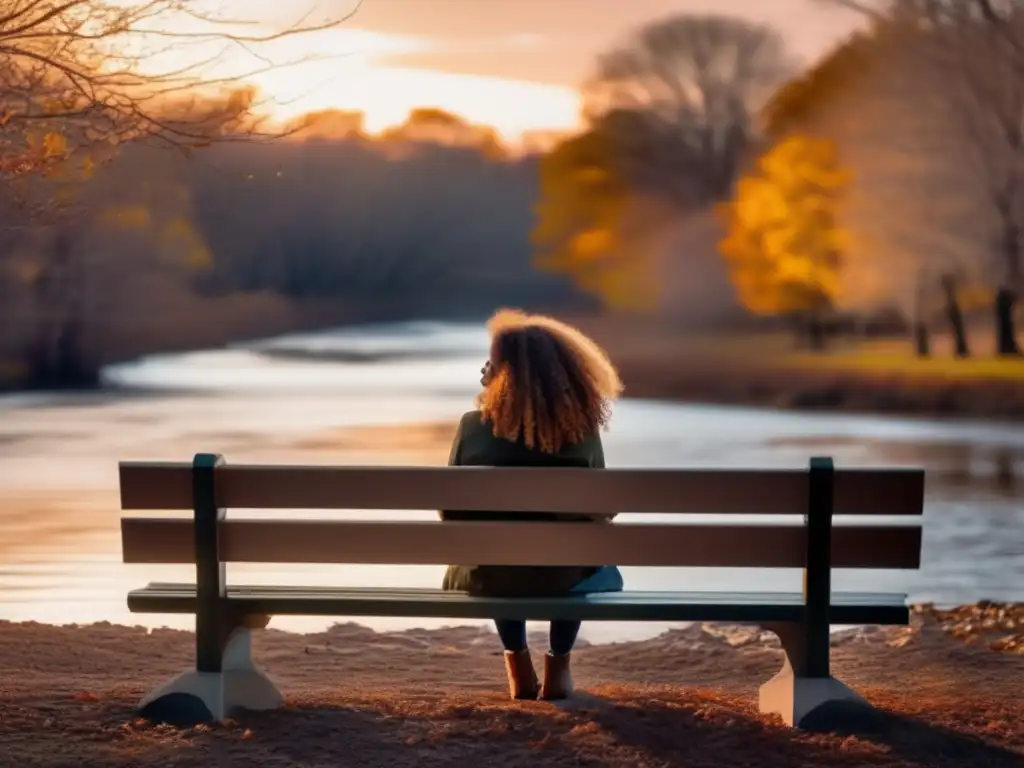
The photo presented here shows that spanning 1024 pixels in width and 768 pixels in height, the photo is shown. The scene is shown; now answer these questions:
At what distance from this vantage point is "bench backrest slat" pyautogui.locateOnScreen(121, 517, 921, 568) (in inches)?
205

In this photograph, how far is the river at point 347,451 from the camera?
10.7 meters

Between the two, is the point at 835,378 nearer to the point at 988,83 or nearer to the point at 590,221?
the point at 988,83

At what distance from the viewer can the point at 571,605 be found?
5.27m

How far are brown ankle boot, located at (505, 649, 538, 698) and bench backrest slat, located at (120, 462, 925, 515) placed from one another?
29.6 inches

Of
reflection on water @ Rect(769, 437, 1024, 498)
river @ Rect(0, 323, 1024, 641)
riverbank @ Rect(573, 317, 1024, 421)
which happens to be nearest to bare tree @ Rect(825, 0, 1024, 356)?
riverbank @ Rect(573, 317, 1024, 421)

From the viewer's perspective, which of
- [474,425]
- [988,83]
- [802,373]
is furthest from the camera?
[802,373]

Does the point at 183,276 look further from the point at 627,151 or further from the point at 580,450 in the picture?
the point at 580,450

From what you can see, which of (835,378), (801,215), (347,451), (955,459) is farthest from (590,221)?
(955,459)

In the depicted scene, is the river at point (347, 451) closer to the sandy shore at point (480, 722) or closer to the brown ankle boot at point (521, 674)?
the sandy shore at point (480, 722)

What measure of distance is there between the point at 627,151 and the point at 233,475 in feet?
163

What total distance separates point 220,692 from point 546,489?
1237mm

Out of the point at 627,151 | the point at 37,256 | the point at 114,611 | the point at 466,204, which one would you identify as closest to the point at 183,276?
the point at 627,151

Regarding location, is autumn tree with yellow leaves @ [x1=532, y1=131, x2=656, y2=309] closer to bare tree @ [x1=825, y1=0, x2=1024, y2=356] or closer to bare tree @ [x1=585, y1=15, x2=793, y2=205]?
bare tree @ [x1=585, y1=15, x2=793, y2=205]

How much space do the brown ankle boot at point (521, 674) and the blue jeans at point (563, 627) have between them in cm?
3
